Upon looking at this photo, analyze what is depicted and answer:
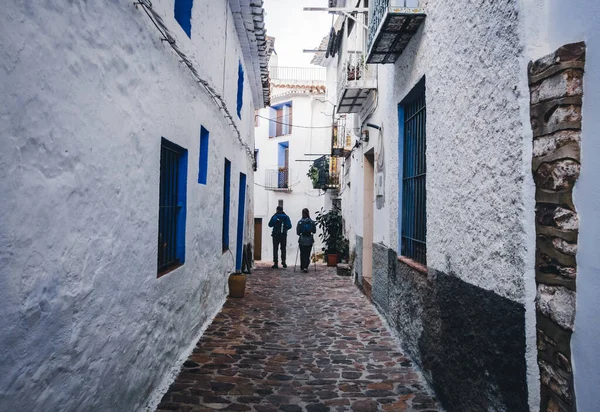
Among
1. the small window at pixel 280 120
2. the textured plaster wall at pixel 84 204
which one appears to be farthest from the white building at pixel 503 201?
the small window at pixel 280 120

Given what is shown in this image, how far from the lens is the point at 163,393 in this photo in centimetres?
374

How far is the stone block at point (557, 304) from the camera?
193 cm

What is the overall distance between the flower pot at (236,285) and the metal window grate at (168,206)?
10.5 feet

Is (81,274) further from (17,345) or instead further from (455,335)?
(455,335)

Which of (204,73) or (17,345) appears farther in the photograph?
(204,73)

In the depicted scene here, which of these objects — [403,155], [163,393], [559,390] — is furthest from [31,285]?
[403,155]

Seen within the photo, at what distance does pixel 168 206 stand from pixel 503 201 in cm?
314

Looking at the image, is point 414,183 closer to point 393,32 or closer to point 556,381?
point 393,32

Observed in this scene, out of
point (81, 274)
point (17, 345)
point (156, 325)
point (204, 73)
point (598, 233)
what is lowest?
point (156, 325)

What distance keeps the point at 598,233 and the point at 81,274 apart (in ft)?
8.28

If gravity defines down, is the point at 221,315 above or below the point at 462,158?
below

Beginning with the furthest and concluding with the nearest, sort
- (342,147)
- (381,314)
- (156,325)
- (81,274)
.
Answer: (342,147) < (381,314) < (156,325) < (81,274)

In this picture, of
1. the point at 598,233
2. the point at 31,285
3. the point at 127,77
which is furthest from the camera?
the point at 127,77

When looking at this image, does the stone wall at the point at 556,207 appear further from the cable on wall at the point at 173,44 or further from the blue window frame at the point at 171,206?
the blue window frame at the point at 171,206
